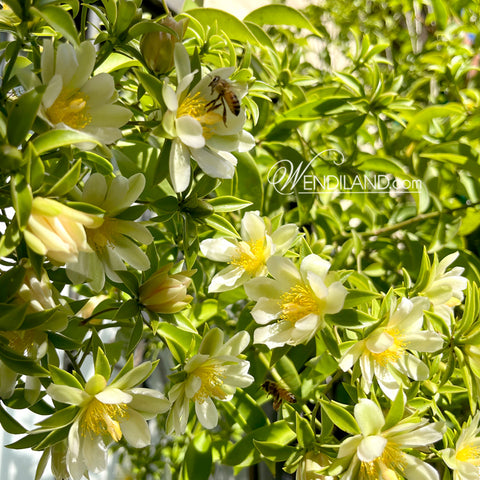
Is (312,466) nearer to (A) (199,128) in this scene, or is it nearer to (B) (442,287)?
(B) (442,287)

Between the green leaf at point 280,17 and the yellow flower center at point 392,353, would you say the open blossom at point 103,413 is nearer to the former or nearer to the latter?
the yellow flower center at point 392,353

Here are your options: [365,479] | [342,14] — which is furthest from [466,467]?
[342,14]

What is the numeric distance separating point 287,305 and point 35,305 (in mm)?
248

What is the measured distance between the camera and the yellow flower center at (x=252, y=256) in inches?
24.7

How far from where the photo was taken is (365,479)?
21.1 inches

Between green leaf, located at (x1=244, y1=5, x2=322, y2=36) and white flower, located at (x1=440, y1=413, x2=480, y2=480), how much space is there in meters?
0.62

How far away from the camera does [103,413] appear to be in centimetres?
47

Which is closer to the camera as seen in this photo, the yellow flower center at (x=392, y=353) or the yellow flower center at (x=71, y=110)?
the yellow flower center at (x=71, y=110)

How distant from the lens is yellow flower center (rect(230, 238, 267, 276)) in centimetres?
63

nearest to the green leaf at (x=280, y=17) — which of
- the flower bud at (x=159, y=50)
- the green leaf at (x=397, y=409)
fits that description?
the flower bud at (x=159, y=50)

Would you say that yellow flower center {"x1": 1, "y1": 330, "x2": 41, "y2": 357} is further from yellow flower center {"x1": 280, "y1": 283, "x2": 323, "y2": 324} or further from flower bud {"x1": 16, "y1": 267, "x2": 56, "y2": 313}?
yellow flower center {"x1": 280, "y1": 283, "x2": 323, "y2": 324}

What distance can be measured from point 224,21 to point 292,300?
43 centimetres

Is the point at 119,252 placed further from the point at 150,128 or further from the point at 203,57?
the point at 203,57

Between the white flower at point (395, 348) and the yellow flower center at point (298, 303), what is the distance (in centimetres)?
6
